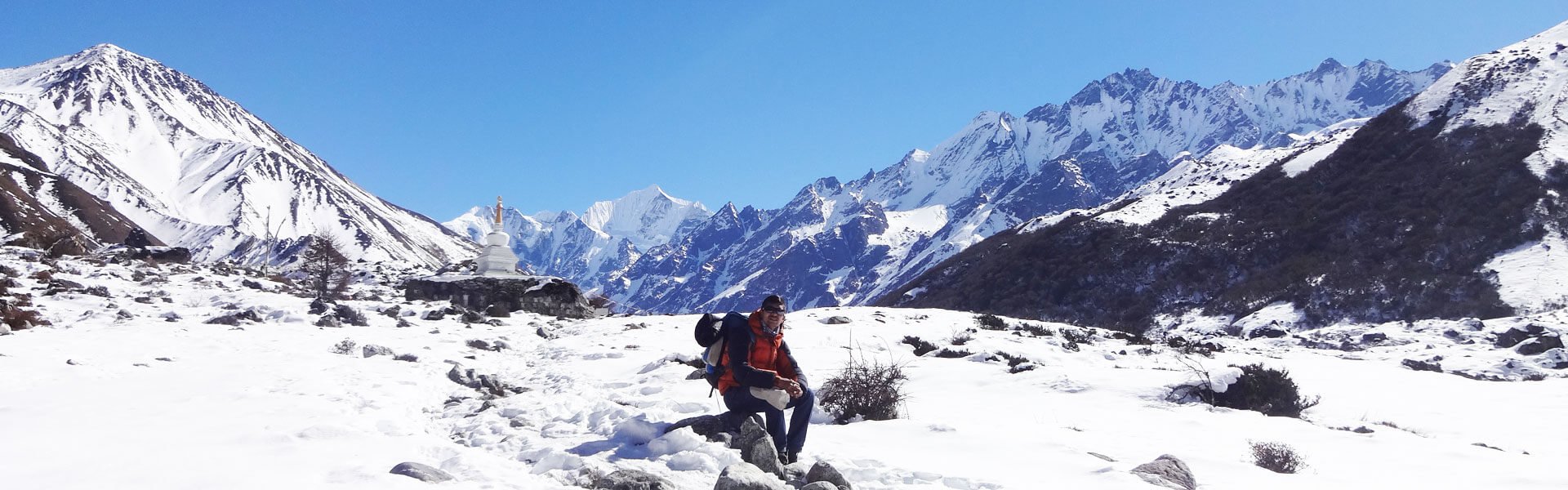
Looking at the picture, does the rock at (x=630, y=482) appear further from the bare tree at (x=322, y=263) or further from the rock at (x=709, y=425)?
the bare tree at (x=322, y=263)

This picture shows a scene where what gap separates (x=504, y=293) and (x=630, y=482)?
25.2 m

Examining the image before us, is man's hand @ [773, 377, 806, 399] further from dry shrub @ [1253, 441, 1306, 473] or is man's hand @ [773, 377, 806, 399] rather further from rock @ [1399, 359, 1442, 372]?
rock @ [1399, 359, 1442, 372]

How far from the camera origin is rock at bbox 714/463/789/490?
500cm

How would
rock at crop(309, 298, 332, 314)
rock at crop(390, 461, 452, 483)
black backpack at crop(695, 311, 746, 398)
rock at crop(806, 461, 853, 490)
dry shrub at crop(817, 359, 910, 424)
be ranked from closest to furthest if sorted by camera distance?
rock at crop(390, 461, 452, 483) → rock at crop(806, 461, 853, 490) → black backpack at crop(695, 311, 746, 398) → dry shrub at crop(817, 359, 910, 424) → rock at crop(309, 298, 332, 314)

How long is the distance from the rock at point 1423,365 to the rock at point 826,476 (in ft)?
77.7

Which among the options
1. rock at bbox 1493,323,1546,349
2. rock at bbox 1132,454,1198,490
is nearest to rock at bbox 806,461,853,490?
rock at bbox 1132,454,1198,490

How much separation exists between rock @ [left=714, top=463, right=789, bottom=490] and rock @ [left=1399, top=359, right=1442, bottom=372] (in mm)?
24308

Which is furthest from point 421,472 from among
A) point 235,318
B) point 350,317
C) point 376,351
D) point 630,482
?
point 350,317

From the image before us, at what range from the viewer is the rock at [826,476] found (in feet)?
18.0

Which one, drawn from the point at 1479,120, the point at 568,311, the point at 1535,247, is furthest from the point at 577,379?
the point at 1479,120

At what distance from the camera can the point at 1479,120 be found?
201 ft

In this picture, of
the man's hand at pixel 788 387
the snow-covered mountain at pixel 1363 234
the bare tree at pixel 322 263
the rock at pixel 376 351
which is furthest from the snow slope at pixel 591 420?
the snow-covered mountain at pixel 1363 234

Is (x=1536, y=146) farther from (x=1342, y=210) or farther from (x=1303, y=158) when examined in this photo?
(x=1303, y=158)

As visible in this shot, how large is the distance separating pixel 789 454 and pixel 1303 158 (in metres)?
98.7
